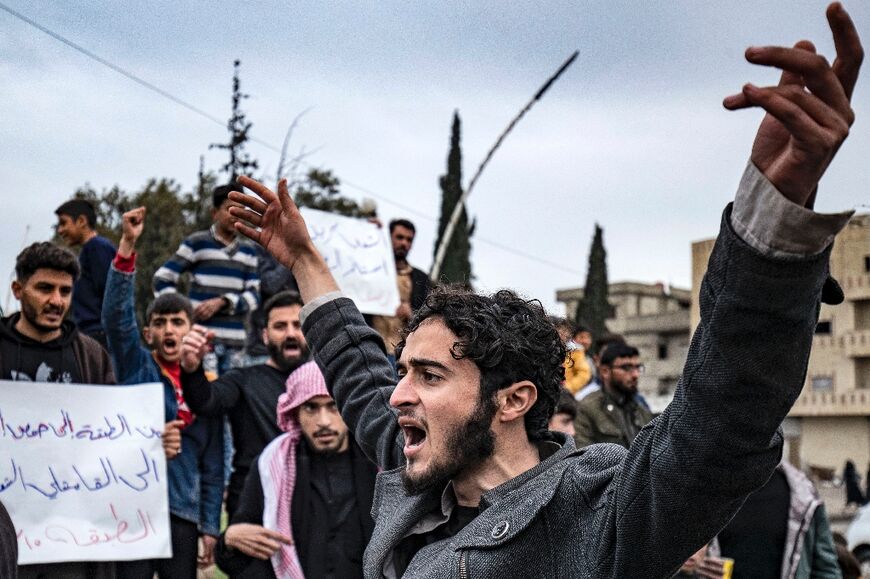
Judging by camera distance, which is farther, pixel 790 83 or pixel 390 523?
pixel 390 523

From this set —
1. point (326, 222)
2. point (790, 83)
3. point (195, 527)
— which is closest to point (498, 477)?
point (790, 83)

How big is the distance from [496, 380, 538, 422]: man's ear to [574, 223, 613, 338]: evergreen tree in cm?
4408

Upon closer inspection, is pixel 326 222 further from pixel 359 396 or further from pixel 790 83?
pixel 790 83

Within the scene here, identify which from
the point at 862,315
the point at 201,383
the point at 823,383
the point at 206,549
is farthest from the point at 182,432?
the point at 823,383

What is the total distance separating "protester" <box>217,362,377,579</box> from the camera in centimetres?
500

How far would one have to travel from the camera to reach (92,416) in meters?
5.29

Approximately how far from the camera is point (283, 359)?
6.20 metres

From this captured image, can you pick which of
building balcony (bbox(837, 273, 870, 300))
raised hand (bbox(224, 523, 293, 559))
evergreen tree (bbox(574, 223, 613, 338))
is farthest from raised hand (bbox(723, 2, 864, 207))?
building balcony (bbox(837, 273, 870, 300))

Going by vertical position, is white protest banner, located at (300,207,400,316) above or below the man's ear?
above

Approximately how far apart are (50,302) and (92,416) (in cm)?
60

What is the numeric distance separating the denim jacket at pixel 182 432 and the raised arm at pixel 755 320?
379 centimetres

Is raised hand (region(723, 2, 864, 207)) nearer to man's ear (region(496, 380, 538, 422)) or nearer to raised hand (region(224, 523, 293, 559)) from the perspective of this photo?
man's ear (region(496, 380, 538, 422))

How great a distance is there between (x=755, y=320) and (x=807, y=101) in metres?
0.37

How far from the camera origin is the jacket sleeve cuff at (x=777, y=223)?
177 centimetres
